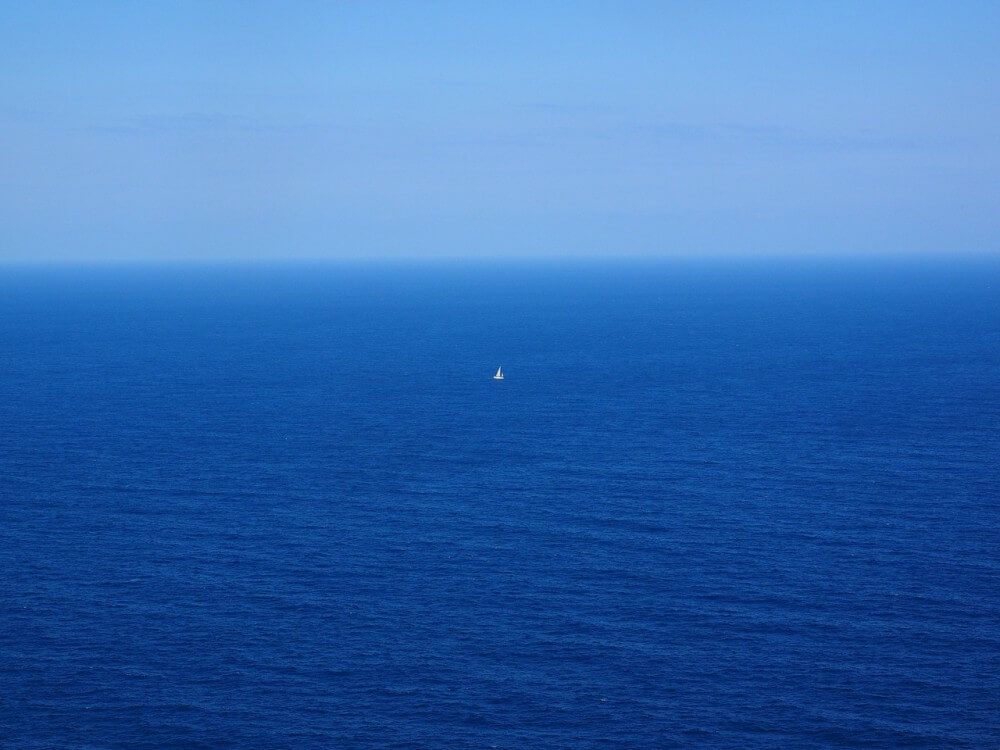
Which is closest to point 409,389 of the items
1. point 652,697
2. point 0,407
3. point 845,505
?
point 0,407

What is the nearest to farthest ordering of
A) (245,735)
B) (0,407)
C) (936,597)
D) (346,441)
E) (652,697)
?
1. (245,735)
2. (652,697)
3. (936,597)
4. (346,441)
5. (0,407)

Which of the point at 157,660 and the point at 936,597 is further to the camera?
the point at 936,597

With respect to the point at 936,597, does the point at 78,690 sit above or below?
below

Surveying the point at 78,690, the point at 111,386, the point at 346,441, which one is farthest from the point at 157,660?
the point at 111,386

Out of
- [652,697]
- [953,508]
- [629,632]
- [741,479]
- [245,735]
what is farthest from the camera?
[741,479]

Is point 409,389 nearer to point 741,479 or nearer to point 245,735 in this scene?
point 741,479

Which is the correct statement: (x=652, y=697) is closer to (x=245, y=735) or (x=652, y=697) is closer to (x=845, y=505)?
(x=245, y=735)
